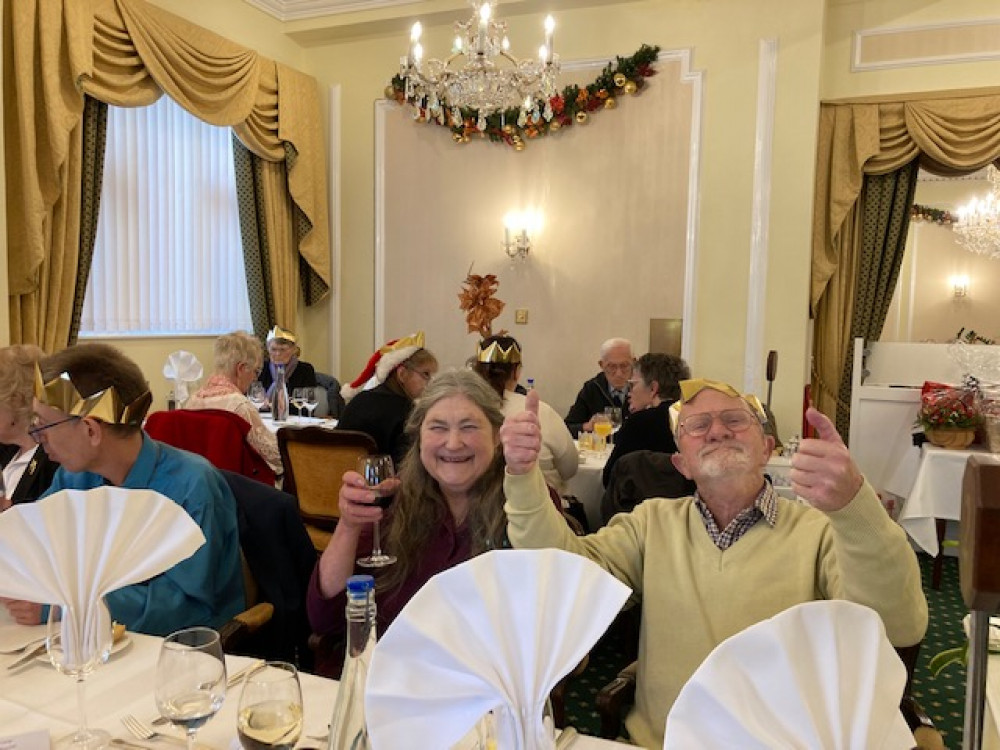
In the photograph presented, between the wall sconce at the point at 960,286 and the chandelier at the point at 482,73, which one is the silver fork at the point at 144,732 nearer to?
the chandelier at the point at 482,73

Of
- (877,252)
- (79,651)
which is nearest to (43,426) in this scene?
(79,651)

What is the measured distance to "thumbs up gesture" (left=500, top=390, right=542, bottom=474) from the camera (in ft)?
5.12

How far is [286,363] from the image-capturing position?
5.47 meters

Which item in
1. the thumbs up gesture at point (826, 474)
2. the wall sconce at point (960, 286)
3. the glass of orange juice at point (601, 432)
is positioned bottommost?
the glass of orange juice at point (601, 432)

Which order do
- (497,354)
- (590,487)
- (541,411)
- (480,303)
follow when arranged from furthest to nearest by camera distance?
1. (480,303)
2. (590,487)
3. (497,354)
4. (541,411)

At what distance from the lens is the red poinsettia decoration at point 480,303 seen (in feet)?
19.0

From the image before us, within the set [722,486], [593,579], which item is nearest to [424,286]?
[722,486]

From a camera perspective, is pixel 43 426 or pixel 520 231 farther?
pixel 520 231

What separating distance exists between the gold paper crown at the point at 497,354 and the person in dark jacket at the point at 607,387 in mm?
1564

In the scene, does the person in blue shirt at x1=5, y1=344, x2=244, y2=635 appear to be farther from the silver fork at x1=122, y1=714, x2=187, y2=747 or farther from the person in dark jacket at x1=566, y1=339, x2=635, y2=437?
the person in dark jacket at x1=566, y1=339, x2=635, y2=437

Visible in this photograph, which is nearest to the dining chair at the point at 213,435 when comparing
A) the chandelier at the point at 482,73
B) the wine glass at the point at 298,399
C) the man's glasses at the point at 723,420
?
the wine glass at the point at 298,399

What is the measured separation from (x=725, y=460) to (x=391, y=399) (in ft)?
6.82

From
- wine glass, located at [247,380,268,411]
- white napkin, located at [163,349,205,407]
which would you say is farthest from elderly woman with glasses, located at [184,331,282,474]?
white napkin, located at [163,349,205,407]

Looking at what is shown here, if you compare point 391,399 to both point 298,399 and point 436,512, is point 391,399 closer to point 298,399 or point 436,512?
point 436,512
